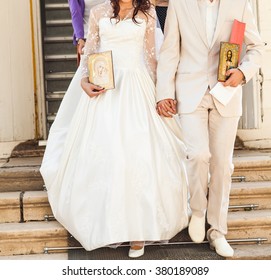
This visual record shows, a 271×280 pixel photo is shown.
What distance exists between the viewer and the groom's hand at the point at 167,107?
367 cm

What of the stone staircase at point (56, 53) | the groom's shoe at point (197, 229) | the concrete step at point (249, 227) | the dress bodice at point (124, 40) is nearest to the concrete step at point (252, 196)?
the concrete step at point (249, 227)

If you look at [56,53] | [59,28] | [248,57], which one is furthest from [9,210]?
[59,28]

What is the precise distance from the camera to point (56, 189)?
13.1 ft

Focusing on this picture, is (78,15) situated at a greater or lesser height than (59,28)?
greater

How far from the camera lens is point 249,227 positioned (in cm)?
409

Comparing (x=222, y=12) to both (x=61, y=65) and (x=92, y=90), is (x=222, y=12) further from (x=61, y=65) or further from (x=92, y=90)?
(x=61, y=65)

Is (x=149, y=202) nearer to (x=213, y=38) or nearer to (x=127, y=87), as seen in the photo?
(x=127, y=87)

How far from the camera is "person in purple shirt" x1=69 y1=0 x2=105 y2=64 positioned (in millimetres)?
4426

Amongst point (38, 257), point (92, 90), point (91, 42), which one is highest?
point (91, 42)

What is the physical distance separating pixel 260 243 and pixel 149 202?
3.05 feet

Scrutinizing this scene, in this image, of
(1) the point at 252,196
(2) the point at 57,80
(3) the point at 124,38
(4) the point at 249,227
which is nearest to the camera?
(3) the point at 124,38

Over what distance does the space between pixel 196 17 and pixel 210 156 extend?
87 centimetres

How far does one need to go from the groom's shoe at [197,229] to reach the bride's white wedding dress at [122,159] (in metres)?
0.07

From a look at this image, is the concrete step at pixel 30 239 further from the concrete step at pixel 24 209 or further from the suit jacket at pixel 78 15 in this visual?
the suit jacket at pixel 78 15
